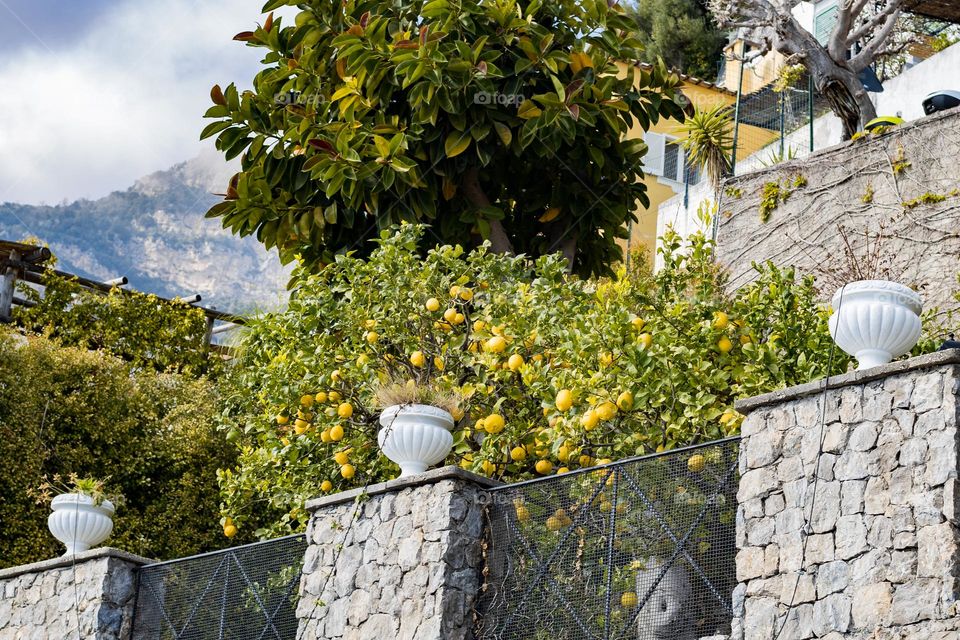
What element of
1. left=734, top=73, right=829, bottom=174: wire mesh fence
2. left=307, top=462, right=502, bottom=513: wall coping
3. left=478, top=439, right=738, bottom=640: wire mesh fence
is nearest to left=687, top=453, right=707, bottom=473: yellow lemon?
left=478, top=439, right=738, bottom=640: wire mesh fence

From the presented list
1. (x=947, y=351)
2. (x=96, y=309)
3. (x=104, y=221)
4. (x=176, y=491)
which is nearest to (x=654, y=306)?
(x=947, y=351)

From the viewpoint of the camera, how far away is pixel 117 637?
351 inches

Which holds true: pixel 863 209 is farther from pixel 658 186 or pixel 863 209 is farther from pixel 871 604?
pixel 658 186

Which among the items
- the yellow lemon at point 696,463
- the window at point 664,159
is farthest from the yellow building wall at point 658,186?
the yellow lemon at point 696,463

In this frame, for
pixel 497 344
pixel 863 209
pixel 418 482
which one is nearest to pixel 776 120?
pixel 863 209

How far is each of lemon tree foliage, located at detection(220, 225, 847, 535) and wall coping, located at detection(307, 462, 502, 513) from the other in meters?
0.57

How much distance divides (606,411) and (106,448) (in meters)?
8.29

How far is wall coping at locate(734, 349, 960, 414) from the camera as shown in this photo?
5023 mm

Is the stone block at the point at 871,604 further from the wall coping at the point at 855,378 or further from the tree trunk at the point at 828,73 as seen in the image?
the tree trunk at the point at 828,73

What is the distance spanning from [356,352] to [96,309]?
9.08 meters

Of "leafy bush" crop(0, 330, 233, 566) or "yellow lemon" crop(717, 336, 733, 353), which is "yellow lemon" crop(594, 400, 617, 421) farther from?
"leafy bush" crop(0, 330, 233, 566)

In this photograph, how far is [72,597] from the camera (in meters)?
9.17

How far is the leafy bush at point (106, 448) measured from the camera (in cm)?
1249

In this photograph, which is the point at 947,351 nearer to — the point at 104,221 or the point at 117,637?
the point at 117,637
